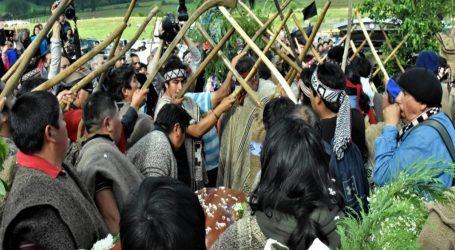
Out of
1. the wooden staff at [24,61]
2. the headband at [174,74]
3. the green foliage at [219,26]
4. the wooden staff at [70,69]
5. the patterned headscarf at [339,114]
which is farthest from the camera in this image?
the green foliage at [219,26]

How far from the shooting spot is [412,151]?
4484 millimetres

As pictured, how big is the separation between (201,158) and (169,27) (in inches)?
61.1

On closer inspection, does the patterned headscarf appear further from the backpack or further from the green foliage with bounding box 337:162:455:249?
the green foliage with bounding box 337:162:455:249

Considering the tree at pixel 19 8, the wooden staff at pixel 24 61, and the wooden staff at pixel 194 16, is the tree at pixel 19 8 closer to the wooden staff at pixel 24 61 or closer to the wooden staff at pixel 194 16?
the wooden staff at pixel 194 16

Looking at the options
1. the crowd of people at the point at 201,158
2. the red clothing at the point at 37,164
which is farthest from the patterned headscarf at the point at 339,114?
the red clothing at the point at 37,164

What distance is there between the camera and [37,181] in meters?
3.55

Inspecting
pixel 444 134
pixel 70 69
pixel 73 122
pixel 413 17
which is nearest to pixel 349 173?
pixel 444 134

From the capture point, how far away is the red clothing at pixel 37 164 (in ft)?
12.1

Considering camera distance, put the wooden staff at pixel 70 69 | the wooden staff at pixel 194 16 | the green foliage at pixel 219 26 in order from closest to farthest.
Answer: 1. the wooden staff at pixel 70 69
2. the wooden staff at pixel 194 16
3. the green foliage at pixel 219 26

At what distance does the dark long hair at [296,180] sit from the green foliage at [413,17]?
8.74m

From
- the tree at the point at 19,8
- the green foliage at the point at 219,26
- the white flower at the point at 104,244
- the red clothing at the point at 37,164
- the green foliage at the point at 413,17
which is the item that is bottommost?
the tree at the point at 19,8

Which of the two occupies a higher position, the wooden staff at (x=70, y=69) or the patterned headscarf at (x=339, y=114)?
the wooden staff at (x=70, y=69)

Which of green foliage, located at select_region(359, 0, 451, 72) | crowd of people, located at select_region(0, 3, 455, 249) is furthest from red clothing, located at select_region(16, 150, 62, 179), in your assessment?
green foliage, located at select_region(359, 0, 451, 72)

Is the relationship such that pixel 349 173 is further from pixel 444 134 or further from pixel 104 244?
pixel 104 244
